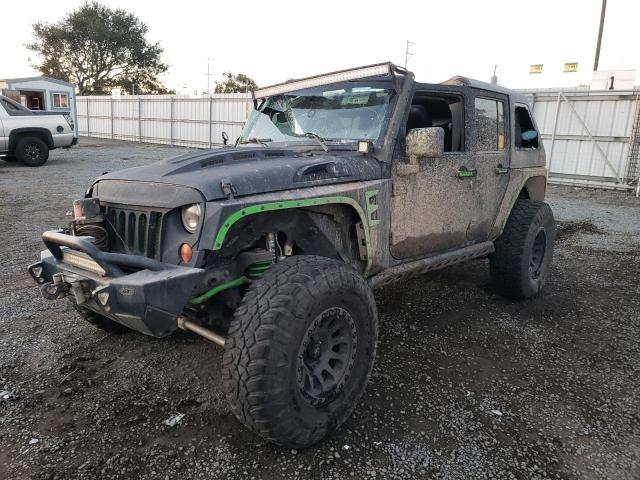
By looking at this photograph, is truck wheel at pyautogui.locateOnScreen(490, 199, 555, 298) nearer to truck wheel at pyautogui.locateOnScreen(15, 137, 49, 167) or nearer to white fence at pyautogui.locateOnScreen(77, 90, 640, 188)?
white fence at pyautogui.locateOnScreen(77, 90, 640, 188)

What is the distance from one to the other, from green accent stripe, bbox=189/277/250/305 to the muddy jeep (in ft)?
0.03

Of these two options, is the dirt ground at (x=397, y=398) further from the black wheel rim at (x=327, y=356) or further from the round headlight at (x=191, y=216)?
the round headlight at (x=191, y=216)

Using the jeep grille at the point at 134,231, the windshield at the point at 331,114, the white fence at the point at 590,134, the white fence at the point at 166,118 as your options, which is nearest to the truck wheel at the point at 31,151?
the white fence at the point at 590,134

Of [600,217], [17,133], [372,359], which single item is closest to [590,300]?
[372,359]

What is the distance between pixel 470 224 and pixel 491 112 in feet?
3.37

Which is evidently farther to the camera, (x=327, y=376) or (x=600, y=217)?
(x=600, y=217)

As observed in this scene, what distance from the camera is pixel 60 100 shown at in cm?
2277

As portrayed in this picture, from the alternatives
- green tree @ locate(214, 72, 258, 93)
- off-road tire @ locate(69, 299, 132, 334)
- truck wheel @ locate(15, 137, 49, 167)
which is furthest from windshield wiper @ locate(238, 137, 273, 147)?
green tree @ locate(214, 72, 258, 93)

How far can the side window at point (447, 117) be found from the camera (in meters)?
3.86

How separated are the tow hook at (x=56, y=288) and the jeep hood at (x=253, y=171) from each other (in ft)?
2.17

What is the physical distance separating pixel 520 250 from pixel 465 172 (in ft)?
3.66

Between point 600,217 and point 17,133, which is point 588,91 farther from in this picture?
point 17,133

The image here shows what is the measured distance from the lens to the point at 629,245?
7.25 m

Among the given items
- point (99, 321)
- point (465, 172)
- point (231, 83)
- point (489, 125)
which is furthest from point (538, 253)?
point (231, 83)
